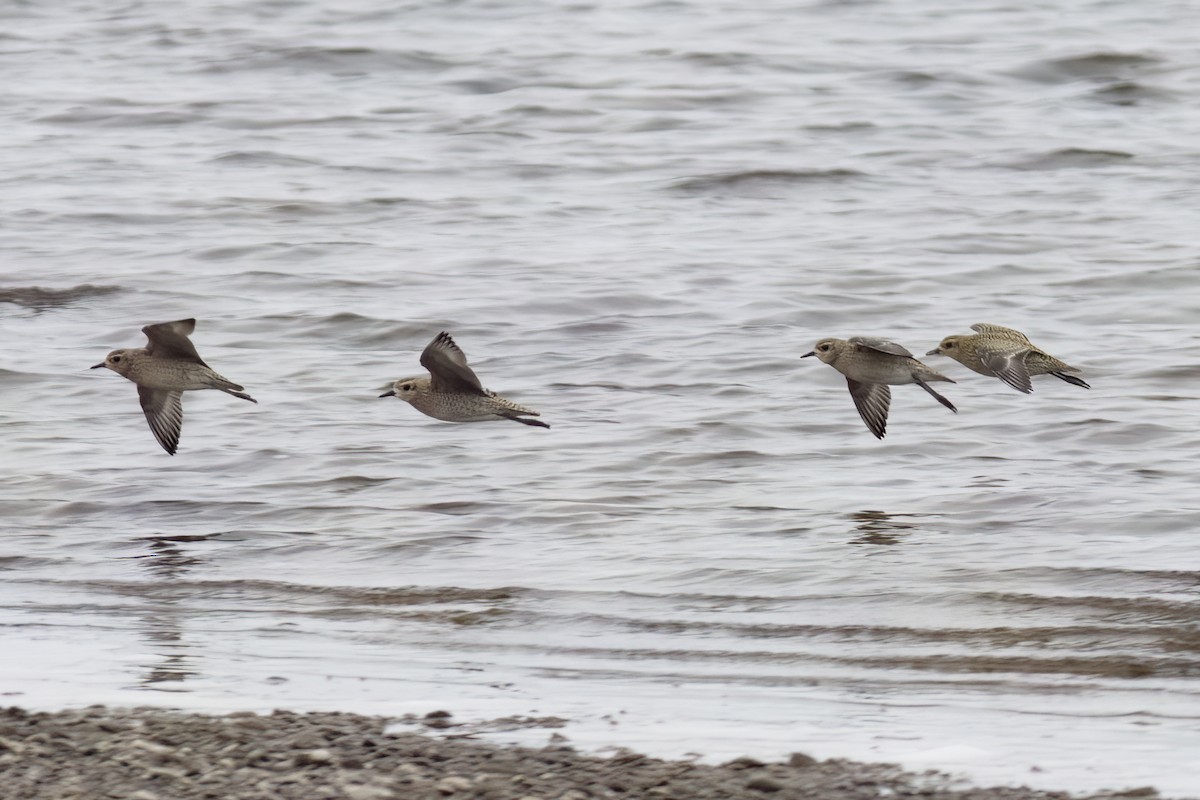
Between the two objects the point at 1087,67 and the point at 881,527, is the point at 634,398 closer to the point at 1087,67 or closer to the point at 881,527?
the point at 881,527

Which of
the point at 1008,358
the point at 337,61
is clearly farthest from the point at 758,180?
the point at 1008,358

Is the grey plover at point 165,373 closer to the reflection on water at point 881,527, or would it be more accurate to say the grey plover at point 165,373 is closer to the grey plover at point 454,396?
the grey plover at point 454,396

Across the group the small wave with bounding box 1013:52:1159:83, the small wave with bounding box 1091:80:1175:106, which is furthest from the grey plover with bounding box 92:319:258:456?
the small wave with bounding box 1013:52:1159:83

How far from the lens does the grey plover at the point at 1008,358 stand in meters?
10.2

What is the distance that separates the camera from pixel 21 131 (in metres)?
24.1

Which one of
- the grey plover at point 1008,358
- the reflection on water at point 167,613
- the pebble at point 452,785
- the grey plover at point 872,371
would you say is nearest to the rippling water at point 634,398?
the reflection on water at point 167,613

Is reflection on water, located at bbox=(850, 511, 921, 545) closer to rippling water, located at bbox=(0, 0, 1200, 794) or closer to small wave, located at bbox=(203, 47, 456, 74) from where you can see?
rippling water, located at bbox=(0, 0, 1200, 794)

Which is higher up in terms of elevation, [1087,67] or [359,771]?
[1087,67]

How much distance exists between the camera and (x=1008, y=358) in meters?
10.3

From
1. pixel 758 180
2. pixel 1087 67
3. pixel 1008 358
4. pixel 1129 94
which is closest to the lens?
pixel 1008 358

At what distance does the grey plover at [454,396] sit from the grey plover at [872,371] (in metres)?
1.56

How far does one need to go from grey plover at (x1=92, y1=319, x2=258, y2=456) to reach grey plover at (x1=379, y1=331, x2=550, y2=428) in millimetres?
844

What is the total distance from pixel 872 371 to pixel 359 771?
5089mm

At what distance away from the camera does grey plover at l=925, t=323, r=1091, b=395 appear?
10.2 m
